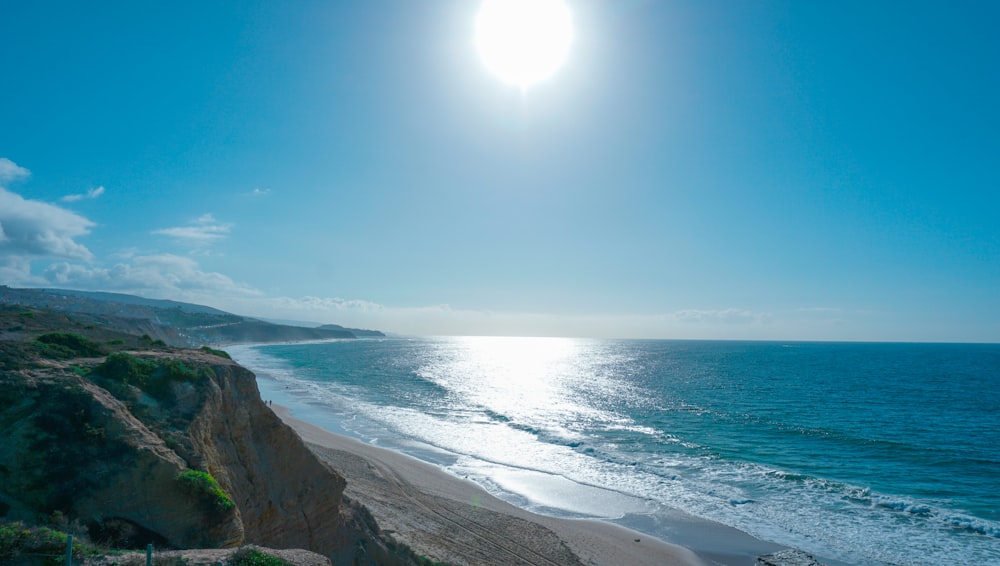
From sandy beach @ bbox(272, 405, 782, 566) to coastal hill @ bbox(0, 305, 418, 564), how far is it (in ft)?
8.61

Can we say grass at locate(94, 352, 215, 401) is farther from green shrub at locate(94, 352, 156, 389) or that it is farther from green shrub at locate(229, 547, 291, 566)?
green shrub at locate(229, 547, 291, 566)

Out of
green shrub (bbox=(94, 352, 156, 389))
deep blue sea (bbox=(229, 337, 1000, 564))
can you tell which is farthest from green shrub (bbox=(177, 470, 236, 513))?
deep blue sea (bbox=(229, 337, 1000, 564))

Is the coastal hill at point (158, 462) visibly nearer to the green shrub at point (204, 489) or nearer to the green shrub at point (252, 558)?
the green shrub at point (204, 489)

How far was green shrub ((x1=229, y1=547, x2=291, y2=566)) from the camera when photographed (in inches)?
332

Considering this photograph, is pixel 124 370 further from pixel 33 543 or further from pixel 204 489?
pixel 33 543

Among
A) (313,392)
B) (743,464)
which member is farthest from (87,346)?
(313,392)

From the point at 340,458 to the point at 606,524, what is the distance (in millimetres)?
13843

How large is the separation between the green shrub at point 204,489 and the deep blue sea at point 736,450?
1661 centimetres

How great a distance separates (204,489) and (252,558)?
244 cm

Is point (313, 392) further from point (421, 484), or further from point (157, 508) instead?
point (157, 508)

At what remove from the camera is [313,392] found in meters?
61.2

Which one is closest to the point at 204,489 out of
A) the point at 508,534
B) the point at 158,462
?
the point at 158,462

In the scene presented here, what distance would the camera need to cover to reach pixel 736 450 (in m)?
33.6

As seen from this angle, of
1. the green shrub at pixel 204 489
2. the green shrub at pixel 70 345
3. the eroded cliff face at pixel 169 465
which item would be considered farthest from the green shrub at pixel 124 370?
the green shrub at pixel 204 489
